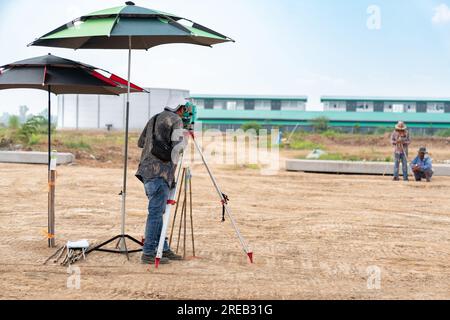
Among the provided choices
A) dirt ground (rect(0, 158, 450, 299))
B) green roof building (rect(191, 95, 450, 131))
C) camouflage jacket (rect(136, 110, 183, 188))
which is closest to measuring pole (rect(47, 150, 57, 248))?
dirt ground (rect(0, 158, 450, 299))

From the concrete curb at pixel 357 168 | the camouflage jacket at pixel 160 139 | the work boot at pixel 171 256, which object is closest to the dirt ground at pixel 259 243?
the work boot at pixel 171 256

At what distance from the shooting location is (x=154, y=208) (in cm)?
790

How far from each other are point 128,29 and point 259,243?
12.9ft

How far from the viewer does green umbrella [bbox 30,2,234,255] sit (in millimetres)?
7578

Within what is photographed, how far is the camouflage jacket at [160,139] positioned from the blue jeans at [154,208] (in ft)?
0.24

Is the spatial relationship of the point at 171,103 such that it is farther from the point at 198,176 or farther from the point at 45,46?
the point at 198,176

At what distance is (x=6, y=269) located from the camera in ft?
25.7

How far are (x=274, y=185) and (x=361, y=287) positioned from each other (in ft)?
38.4

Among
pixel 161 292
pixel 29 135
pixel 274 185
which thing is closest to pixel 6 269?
pixel 161 292

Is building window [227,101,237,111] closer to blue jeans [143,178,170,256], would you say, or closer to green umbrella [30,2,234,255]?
green umbrella [30,2,234,255]

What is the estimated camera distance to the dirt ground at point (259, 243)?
7.12 meters

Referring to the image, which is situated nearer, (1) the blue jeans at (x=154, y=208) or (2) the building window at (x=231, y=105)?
(1) the blue jeans at (x=154, y=208)

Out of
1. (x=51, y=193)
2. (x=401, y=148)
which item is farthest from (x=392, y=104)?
(x=51, y=193)

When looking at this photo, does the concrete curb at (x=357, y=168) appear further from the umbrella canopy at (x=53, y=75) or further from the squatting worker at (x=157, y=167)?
the squatting worker at (x=157, y=167)
